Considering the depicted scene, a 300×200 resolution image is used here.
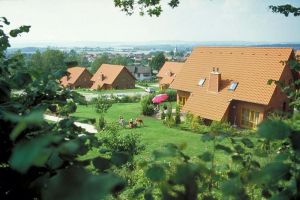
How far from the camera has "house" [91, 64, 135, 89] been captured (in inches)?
2298

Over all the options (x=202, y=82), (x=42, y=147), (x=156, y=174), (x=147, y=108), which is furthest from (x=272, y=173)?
(x=147, y=108)

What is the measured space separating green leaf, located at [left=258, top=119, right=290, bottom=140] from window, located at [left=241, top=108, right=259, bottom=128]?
24.8 m

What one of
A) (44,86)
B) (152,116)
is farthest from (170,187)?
(152,116)

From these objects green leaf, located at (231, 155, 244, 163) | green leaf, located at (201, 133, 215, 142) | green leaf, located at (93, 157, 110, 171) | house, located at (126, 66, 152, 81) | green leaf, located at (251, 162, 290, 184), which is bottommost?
house, located at (126, 66, 152, 81)

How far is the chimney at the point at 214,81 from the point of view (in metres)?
27.5

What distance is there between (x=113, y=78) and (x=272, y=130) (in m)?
57.8

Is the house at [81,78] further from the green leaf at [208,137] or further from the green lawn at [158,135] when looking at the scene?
the green leaf at [208,137]

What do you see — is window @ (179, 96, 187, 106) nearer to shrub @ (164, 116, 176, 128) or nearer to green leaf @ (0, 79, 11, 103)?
shrub @ (164, 116, 176, 128)

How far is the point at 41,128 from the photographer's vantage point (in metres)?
1.88

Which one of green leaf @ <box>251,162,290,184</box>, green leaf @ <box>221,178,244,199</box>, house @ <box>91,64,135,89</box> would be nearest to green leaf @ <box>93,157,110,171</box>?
green leaf @ <box>221,178,244,199</box>

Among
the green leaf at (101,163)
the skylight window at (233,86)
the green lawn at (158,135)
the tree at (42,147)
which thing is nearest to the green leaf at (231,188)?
the tree at (42,147)

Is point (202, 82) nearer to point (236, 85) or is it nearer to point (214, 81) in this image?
point (214, 81)

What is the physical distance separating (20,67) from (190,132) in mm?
22823

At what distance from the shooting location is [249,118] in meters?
25.2
